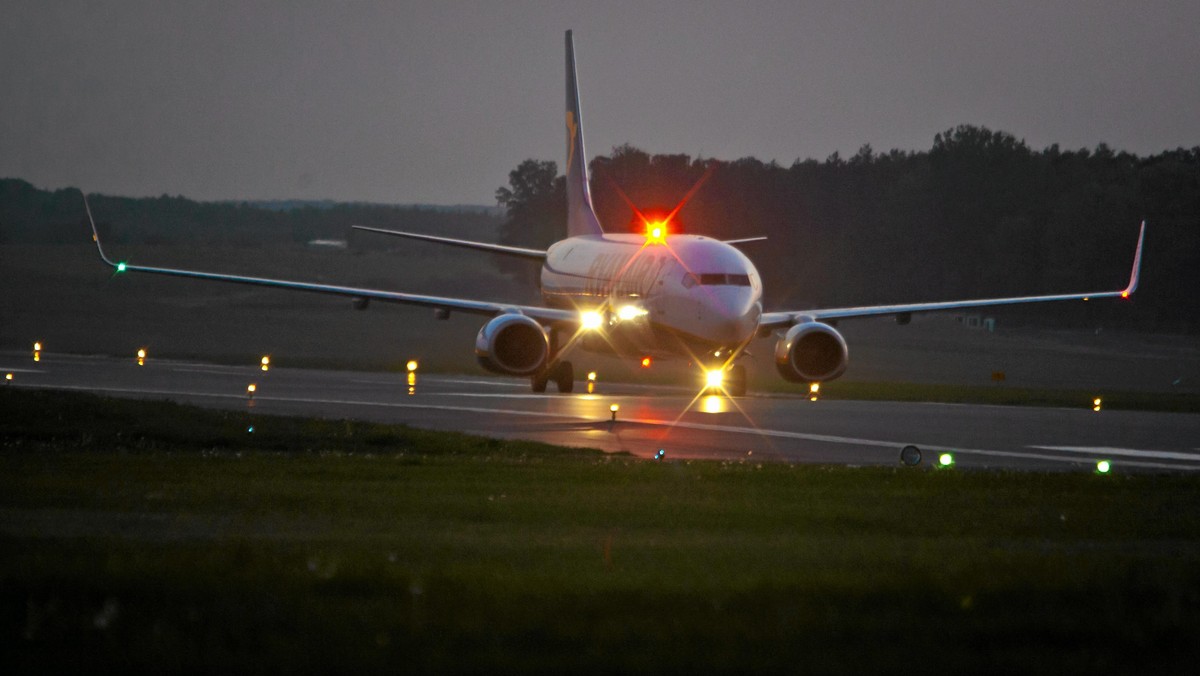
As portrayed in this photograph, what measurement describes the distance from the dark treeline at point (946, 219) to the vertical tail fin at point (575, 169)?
115 ft

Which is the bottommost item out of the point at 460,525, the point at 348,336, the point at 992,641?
the point at 992,641

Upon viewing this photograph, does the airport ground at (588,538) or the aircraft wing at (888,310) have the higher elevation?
the aircraft wing at (888,310)

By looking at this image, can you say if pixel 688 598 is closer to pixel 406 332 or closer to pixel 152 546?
pixel 152 546

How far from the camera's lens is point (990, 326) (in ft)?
234

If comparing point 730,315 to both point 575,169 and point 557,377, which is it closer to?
point 557,377

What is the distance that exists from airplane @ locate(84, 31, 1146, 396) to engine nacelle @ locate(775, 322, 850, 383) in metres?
0.02

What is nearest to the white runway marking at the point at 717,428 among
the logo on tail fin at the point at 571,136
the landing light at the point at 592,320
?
the landing light at the point at 592,320

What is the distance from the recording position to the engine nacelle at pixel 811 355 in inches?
1238

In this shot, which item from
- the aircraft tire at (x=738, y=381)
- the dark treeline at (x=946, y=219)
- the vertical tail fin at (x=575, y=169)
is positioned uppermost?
the dark treeline at (x=946, y=219)

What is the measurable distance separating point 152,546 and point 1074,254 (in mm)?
74081

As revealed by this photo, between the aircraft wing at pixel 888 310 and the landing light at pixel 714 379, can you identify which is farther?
the landing light at pixel 714 379

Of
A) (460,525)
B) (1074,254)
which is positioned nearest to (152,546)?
(460,525)

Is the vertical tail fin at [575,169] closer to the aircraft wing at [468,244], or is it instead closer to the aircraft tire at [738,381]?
the aircraft wing at [468,244]

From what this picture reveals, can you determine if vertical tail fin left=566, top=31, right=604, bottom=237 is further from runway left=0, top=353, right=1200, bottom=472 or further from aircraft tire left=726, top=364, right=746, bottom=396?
aircraft tire left=726, top=364, right=746, bottom=396
